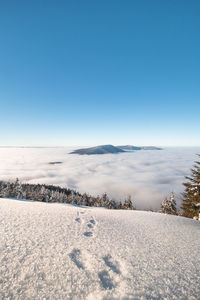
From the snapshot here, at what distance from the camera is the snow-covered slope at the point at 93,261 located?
140 inches

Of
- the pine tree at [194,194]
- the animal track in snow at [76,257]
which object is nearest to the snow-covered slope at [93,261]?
the animal track in snow at [76,257]

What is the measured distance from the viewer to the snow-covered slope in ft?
11.7

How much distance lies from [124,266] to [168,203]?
46.8 m

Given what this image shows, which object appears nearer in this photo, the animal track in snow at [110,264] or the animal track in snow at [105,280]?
the animal track in snow at [105,280]

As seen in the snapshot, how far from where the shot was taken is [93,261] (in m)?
4.68

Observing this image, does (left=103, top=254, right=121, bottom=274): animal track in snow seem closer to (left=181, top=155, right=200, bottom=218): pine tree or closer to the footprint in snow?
the footprint in snow

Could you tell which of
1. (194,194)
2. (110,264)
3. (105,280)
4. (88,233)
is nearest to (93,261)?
(110,264)

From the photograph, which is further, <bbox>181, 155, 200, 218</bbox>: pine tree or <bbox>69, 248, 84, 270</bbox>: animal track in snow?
<bbox>181, 155, 200, 218</bbox>: pine tree

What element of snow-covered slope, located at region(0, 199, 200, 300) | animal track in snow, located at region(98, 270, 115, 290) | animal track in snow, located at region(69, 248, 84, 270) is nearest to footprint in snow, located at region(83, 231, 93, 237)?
snow-covered slope, located at region(0, 199, 200, 300)

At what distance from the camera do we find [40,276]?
3.89 meters

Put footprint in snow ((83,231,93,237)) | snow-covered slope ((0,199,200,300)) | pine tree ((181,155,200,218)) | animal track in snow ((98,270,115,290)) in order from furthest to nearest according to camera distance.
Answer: pine tree ((181,155,200,218)) → footprint in snow ((83,231,93,237)) → animal track in snow ((98,270,115,290)) → snow-covered slope ((0,199,200,300))

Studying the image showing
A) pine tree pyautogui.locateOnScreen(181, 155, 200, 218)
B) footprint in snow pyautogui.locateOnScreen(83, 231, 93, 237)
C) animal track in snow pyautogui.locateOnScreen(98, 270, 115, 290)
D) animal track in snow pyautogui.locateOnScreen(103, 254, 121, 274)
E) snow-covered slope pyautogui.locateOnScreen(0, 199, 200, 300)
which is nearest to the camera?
snow-covered slope pyautogui.locateOnScreen(0, 199, 200, 300)

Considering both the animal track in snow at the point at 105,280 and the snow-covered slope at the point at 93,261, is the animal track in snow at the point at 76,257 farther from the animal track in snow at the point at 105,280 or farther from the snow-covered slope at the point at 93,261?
the animal track in snow at the point at 105,280

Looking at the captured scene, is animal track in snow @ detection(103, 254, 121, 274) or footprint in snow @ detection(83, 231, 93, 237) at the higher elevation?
animal track in snow @ detection(103, 254, 121, 274)
